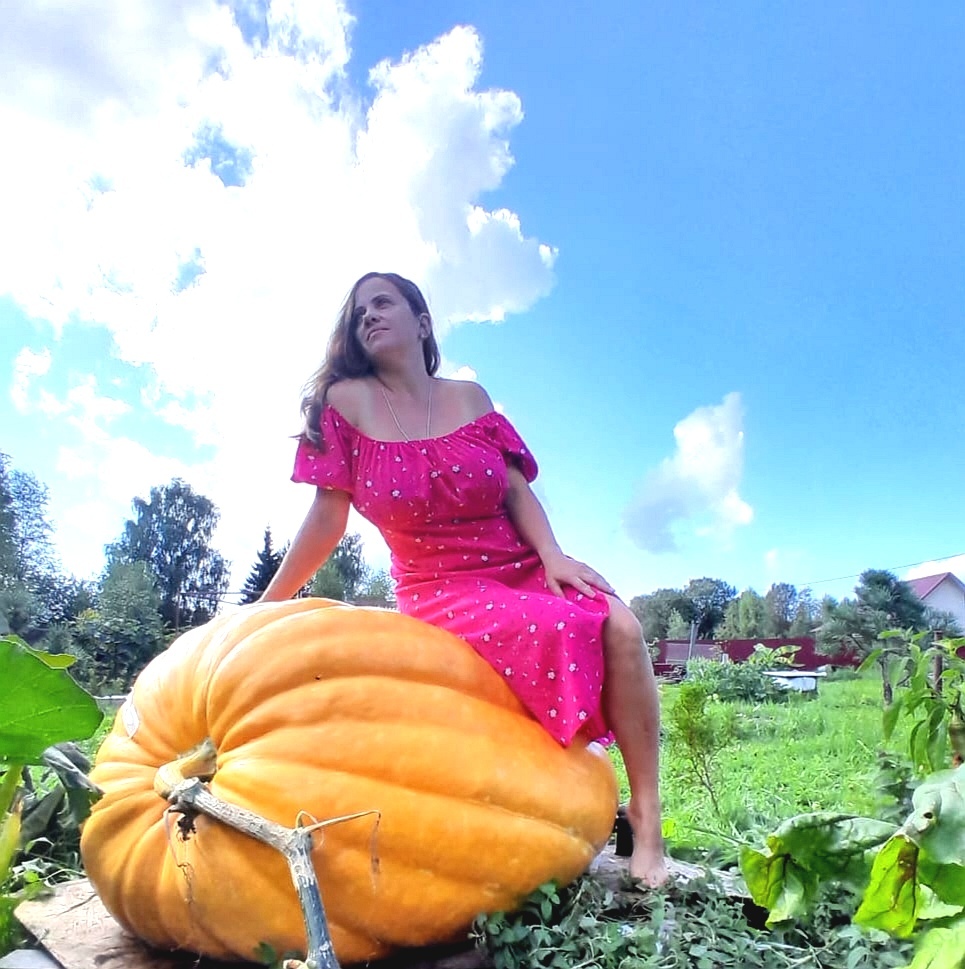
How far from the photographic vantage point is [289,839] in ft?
3.11

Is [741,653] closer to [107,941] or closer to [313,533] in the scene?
[313,533]

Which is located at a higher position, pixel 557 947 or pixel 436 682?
pixel 436 682

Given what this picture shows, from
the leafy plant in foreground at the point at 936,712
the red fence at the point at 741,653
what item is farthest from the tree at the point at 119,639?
the leafy plant in foreground at the point at 936,712

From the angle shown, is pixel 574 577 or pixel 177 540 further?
pixel 177 540

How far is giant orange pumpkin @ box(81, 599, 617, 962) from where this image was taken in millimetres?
1197

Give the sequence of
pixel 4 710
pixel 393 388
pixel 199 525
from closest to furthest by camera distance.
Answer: pixel 4 710 < pixel 393 388 < pixel 199 525

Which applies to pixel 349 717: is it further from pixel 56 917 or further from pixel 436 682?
pixel 56 917

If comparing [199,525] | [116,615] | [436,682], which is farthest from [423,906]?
[199,525]

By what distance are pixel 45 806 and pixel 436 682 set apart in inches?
39.4

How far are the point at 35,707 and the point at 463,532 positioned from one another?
1.21 m

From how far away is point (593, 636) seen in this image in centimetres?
151

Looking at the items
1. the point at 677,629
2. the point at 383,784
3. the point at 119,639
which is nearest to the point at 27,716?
the point at 383,784

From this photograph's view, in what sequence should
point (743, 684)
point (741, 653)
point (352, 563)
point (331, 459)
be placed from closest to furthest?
point (331, 459) → point (743, 684) → point (741, 653) → point (352, 563)

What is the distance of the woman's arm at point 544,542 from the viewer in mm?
1700
